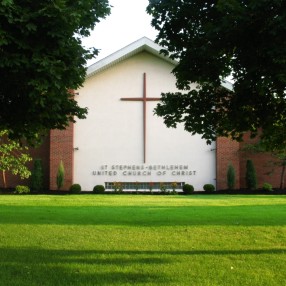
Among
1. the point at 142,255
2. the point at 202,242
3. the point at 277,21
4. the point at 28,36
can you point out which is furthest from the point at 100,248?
the point at 277,21

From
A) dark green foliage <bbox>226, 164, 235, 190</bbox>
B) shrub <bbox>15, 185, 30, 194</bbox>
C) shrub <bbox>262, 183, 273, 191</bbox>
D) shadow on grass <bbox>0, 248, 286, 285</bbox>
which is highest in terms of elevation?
dark green foliage <bbox>226, 164, 235, 190</bbox>

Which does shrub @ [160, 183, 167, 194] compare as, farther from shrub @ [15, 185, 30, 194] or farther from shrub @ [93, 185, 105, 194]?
shrub @ [15, 185, 30, 194]

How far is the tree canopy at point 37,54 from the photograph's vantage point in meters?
6.58

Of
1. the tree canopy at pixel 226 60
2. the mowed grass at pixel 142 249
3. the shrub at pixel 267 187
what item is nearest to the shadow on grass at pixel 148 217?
the mowed grass at pixel 142 249

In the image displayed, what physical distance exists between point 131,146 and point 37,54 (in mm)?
21558

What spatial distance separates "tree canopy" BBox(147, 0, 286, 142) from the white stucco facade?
1940 centimetres

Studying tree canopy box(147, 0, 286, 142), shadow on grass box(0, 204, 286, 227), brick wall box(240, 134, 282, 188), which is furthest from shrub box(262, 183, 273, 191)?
tree canopy box(147, 0, 286, 142)

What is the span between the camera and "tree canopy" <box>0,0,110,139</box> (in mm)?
6582

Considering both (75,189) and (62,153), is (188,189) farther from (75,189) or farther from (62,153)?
(62,153)

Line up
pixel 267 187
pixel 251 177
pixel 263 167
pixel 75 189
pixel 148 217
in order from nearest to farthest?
1. pixel 148 217
2. pixel 75 189
3. pixel 267 187
4. pixel 251 177
5. pixel 263 167

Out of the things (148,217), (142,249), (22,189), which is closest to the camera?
(142,249)

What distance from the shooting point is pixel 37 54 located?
22.0ft

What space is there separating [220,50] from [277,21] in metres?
1.05

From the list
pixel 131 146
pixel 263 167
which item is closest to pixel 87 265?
pixel 131 146
